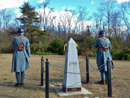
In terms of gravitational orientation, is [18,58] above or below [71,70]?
above

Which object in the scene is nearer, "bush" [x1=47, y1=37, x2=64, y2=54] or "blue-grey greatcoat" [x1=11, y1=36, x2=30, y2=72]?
"blue-grey greatcoat" [x1=11, y1=36, x2=30, y2=72]

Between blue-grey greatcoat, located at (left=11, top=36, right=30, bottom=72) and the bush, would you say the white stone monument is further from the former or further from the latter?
the bush

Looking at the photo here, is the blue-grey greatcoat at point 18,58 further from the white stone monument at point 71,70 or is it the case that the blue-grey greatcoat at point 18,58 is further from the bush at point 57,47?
the bush at point 57,47

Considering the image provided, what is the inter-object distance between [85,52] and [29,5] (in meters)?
19.7

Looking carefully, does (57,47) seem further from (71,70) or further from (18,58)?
(71,70)

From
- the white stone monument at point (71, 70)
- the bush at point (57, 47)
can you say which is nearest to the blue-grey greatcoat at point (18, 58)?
the white stone monument at point (71, 70)

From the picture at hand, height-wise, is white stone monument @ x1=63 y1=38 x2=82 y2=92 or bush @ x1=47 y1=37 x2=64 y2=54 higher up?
bush @ x1=47 y1=37 x2=64 y2=54

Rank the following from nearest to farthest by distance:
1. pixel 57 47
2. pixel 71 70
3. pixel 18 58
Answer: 1. pixel 71 70
2. pixel 18 58
3. pixel 57 47

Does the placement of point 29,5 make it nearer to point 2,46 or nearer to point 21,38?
point 2,46

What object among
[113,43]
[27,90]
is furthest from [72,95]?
[113,43]

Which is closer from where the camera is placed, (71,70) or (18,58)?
(71,70)

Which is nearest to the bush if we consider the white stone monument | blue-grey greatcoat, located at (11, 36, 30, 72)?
blue-grey greatcoat, located at (11, 36, 30, 72)

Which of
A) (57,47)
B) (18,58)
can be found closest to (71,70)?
(18,58)

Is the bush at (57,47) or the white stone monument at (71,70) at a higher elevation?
the bush at (57,47)
